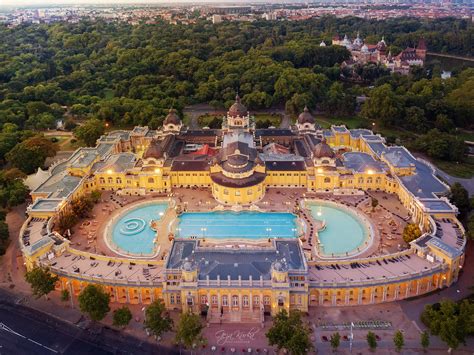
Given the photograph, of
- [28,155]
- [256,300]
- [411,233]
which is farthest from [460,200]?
[28,155]

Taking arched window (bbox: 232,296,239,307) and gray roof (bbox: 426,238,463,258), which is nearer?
arched window (bbox: 232,296,239,307)

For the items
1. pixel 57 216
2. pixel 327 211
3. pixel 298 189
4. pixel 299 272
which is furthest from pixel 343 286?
pixel 57 216

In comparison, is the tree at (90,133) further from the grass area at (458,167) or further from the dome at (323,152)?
the grass area at (458,167)

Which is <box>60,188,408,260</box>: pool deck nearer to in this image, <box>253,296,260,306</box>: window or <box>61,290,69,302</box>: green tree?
<box>61,290,69,302</box>: green tree

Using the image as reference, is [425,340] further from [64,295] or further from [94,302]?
[64,295]

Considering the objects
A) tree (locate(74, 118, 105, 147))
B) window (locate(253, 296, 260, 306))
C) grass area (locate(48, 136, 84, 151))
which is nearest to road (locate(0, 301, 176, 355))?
window (locate(253, 296, 260, 306))

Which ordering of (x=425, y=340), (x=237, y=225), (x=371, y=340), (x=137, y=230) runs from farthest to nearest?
(x=237, y=225) → (x=137, y=230) → (x=371, y=340) → (x=425, y=340)
